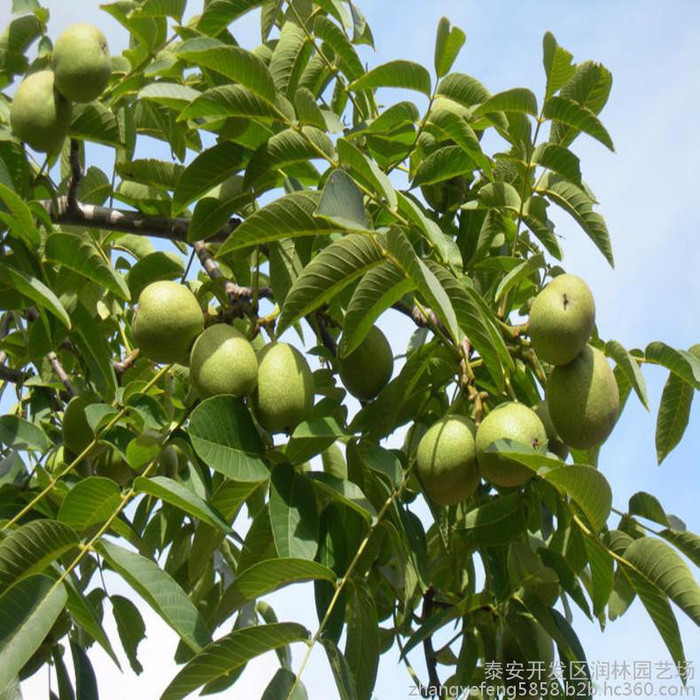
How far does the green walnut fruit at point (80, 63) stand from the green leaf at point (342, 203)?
0.69 meters

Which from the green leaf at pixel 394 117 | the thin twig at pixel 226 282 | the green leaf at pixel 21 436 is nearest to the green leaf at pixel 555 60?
the green leaf at pixel 394 117

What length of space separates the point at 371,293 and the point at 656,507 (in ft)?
2.52

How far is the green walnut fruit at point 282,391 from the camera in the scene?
1697 millimetres

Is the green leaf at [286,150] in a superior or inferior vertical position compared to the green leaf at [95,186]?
inferior

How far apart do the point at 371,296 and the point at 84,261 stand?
0.68 metres

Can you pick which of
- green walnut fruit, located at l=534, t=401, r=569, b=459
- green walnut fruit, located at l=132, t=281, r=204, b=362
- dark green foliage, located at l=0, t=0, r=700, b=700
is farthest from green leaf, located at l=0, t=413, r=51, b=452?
green walnut fruit, located at l=534, t=401, r=569, b=459

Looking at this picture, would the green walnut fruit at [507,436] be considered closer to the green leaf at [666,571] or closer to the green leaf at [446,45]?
the green leaf at [666,571]

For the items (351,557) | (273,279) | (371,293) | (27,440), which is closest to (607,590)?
(351,557)

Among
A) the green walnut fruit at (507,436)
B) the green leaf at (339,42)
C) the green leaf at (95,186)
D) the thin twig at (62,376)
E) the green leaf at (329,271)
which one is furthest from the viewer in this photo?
the thin twig at (62,376)

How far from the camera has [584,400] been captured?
1678 mm

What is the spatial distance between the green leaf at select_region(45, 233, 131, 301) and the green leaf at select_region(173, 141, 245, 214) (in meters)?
0.19

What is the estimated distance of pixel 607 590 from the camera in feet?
5.65

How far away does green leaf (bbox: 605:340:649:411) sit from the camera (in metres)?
1.74

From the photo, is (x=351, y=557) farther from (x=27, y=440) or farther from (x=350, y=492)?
(x=27, y=440)
